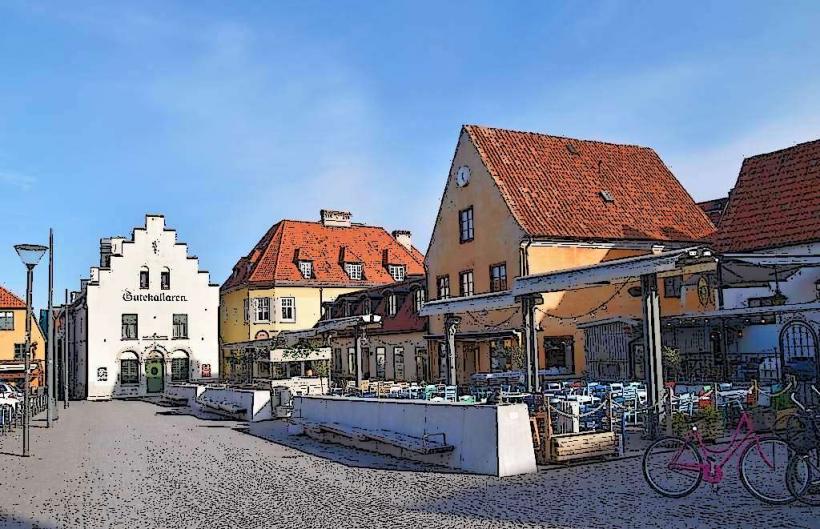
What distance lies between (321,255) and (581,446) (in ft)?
138

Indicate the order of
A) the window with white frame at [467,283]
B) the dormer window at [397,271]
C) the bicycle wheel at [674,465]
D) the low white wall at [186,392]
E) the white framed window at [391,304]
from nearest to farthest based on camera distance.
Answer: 1. the bicycle wheel at [674,465]
2. the window with white frame at [467,283]
3. the low white wall at [186,392]
4. the white framed window at [391,304]
5. the dormer window at [397,271]

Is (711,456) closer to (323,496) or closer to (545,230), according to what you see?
(323,496)

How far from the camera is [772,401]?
1747 cm

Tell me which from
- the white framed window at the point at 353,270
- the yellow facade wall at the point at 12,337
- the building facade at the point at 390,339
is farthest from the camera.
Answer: the white framed window at the point at 353,270

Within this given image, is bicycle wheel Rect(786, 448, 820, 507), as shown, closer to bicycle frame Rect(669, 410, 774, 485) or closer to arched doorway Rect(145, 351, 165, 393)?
bicycle frame Rect(669, 410, 774, 485)

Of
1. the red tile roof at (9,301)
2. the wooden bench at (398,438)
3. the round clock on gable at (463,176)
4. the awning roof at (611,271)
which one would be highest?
the round clock on gable at (463,176)

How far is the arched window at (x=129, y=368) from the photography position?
166 ft

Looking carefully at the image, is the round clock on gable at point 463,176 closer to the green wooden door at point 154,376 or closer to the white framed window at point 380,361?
the white framed window at point 380,361

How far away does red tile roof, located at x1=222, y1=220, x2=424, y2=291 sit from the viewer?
53281 mm

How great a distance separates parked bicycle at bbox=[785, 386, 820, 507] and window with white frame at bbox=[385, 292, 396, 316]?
31806 millimetres

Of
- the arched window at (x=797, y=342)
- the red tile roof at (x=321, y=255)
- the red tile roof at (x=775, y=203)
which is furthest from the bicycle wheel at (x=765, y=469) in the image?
the red tile roof at (x=321, y=255)

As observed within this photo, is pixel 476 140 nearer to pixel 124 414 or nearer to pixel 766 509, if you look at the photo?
pixel 124 414

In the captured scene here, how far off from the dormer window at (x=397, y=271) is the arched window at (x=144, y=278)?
1510 cm

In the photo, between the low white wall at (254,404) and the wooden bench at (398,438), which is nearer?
the wooden bench at (398,438)
